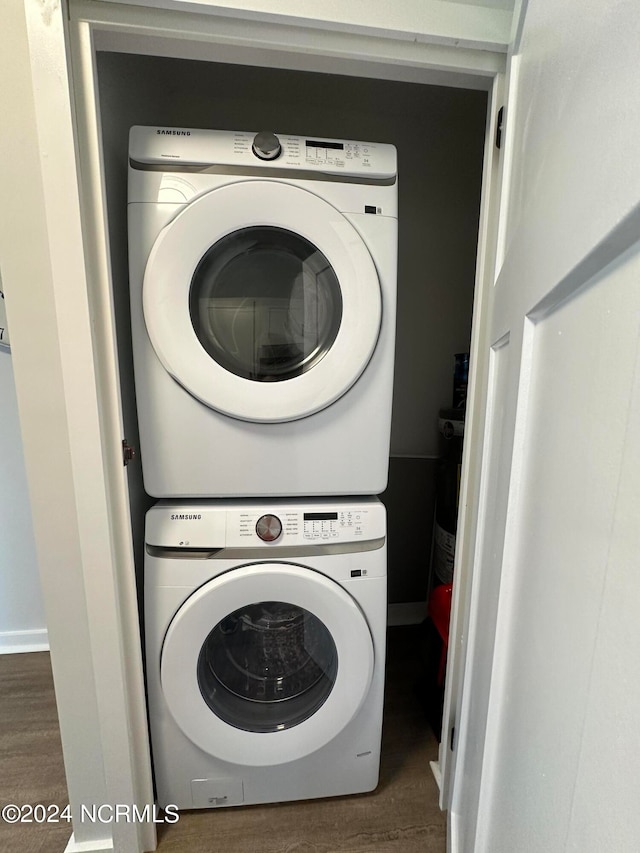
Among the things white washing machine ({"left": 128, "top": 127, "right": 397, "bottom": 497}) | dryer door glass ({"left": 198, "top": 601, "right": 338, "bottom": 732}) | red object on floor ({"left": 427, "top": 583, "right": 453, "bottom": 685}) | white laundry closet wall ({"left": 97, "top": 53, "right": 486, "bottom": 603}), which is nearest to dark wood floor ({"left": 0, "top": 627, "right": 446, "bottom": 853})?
dryer door glass ({"left": 198, "top": 601, "right": 338, "bottom": 732})

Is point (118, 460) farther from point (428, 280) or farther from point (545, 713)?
point (428, 280)

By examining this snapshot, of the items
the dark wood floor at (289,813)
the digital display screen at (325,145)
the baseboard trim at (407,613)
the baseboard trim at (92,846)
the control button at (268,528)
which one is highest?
the digital display screen at (325,145)

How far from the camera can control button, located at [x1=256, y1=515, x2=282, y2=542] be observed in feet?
3.09

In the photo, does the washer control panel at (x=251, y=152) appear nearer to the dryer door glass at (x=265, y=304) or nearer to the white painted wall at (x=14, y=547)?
the dryer door glass at (x=265, y=304)

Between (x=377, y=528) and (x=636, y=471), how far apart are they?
0.72 meters

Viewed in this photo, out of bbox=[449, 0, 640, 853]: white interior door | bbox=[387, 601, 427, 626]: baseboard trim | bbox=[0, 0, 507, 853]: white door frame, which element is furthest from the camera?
bbox=[387, 601, 427, 626]: baseboard trim

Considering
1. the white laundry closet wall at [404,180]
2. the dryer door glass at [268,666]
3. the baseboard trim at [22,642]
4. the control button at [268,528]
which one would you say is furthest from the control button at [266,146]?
the baseboard trim at [22,642]

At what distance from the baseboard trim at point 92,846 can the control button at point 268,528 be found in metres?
0.75

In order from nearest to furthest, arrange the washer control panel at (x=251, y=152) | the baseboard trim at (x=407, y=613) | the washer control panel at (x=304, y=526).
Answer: the washer control panel at (x=251, y=152) → the washer control panel at (x=304, y=526) → the baseboard trim at (x=407, y=613)

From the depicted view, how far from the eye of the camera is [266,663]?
1.09 metres

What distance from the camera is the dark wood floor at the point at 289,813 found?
99 cm

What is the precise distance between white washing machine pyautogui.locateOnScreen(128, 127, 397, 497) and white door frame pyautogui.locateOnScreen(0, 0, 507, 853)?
0.35ft

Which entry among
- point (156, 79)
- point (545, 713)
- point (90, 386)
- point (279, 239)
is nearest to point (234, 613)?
point (90, 386)

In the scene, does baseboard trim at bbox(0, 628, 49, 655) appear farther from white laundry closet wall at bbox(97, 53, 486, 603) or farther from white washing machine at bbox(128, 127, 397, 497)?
white washing machine at bbox(128, 127, 397, 497)
